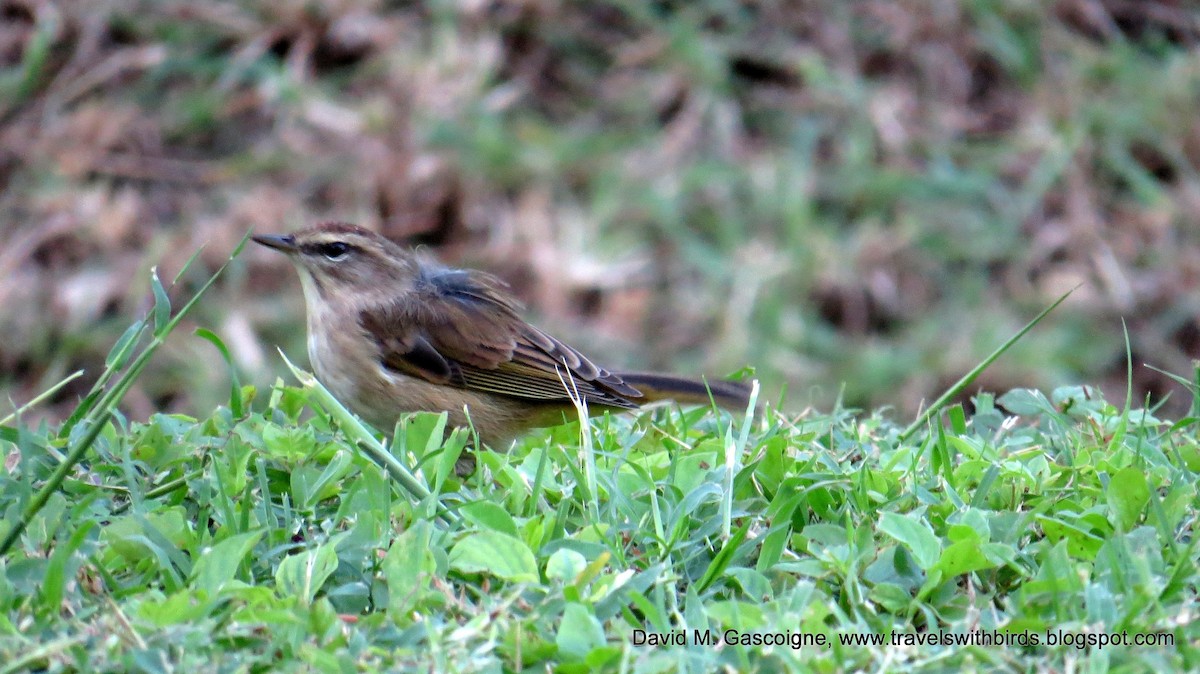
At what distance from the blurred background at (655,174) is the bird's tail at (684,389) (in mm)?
3183

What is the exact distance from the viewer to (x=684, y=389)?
5.14 metres

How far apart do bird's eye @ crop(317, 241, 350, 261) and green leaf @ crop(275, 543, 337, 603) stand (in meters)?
2.42

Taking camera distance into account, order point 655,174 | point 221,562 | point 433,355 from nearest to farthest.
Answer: point 221,562 < point 433,355 < point 655,174

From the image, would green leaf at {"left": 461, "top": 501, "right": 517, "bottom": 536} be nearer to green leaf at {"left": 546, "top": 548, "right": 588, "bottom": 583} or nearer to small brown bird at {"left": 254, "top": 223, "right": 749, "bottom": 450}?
green leaf at {"left": 546, "top": 548, "right": 588, "bottom": 583}

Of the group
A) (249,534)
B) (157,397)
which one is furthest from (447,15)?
(249,534)

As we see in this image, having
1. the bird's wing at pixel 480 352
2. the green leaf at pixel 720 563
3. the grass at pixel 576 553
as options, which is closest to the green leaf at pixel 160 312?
the grass at pixel 576 553

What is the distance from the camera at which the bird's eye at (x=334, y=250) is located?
18.1 ft

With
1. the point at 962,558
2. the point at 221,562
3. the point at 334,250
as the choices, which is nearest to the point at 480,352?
the point at 334,250

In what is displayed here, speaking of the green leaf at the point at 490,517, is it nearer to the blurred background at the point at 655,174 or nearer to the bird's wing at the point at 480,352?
the bird's wing at the point at 480,352

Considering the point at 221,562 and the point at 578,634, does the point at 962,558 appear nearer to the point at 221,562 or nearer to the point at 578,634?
the point at 578,634

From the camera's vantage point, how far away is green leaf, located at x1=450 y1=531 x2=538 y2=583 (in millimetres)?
3213

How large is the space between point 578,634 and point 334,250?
2.91 m

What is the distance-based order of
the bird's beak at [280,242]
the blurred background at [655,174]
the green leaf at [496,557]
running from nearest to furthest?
1. the green leaf at [496,557]
2. the bird's beak at [280,242]
3. the blurred background at [655,174]

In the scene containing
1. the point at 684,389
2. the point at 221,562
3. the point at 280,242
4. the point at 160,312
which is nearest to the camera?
the point at 221,562
